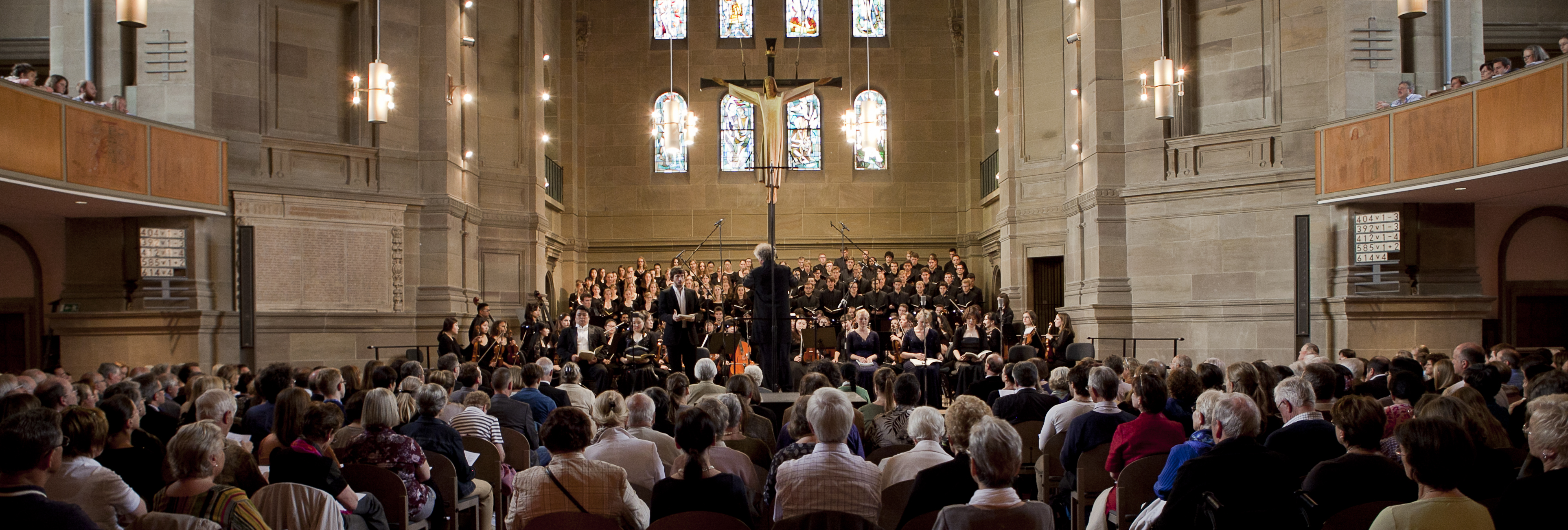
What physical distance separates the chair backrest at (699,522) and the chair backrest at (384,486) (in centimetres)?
154

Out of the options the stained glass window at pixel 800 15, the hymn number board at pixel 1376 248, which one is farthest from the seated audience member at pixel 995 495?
the stained glass window at pixel 800 15

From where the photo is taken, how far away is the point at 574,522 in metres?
3.67

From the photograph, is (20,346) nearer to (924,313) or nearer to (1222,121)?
(924,313)

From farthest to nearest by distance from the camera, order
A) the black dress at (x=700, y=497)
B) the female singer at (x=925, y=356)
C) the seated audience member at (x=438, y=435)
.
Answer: the female singer at (x=925, y=356), the seated audience member at (x=438, y=435), the black dress at (x=700, y=497)

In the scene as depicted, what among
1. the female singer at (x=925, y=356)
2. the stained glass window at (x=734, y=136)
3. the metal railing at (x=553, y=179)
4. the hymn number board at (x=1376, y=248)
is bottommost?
the female singer at (x=925, y=356)

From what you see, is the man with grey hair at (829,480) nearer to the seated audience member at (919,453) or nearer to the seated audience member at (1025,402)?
the seated audience member at (919,453)

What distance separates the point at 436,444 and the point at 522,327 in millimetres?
11054

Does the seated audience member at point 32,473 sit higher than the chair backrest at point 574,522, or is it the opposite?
the seated audience member at point 32,473

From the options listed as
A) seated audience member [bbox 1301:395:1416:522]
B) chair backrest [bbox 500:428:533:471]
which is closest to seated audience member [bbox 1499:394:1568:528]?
seated audience member [bbox 1301:395:1416:522]

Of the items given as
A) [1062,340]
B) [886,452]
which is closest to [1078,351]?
[1062,340]

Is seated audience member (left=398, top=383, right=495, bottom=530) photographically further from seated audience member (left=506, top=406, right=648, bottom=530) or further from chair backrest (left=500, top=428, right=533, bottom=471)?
seated audience member (left=506, top=406, right=648, bottom=530)

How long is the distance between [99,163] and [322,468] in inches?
344

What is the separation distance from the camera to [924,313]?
1277 cm

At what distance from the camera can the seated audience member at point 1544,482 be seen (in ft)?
10.0
